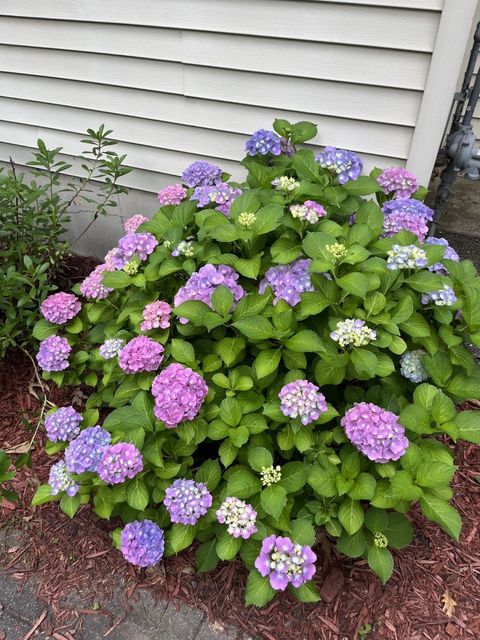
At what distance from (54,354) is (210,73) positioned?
154 centimetres

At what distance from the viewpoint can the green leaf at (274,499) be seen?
5.03 ft

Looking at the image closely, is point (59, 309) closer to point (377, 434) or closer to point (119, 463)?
point (119, 463)

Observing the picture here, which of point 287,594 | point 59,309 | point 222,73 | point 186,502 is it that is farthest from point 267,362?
point 222,73

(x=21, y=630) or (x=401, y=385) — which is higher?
(x=401, y=385)

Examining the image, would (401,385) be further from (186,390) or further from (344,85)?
(344,85)

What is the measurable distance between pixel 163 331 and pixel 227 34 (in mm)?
1450

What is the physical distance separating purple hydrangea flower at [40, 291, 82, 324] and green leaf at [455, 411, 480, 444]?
63.6 inches

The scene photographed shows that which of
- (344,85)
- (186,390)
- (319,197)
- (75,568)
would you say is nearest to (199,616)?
(75,568)

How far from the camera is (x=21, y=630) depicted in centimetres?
180

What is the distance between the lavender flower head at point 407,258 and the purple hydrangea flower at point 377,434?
47 cm

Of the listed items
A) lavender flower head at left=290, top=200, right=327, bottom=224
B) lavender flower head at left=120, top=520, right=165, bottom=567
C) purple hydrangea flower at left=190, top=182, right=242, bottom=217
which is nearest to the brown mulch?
lavender flower head at left=120, top=520, right=165, bottom=567

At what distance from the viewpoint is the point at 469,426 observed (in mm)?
1621

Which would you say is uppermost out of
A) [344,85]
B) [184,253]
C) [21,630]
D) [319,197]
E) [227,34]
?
[227,34]

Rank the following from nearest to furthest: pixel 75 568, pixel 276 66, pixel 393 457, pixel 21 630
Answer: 1. pixel 393 457
2. pixel 21 630
3. pixel 75 568
4. pixel 276 66
